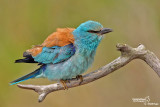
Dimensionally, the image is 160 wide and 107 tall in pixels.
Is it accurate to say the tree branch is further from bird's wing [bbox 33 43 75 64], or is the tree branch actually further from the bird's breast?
bird's wing [bbox 33 43 75 64]

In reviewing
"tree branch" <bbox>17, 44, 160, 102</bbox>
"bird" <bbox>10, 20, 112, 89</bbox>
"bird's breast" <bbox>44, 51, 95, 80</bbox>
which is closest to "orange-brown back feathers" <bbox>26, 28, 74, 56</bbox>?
"bird" <bbox>10, 20, 112, 89</bbox>

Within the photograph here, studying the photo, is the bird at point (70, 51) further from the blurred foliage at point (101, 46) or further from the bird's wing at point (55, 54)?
the blurred foliage at point (101, 46)

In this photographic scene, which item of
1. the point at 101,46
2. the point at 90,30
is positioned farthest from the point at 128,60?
the point at 101,46

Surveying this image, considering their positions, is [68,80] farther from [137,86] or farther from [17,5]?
[17,5]

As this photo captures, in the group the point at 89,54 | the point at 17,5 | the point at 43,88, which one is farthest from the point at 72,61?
the point at 17,5

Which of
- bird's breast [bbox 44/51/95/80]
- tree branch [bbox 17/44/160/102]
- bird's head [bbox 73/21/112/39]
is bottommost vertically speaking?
tree branch [bbox 17/44/160/102]

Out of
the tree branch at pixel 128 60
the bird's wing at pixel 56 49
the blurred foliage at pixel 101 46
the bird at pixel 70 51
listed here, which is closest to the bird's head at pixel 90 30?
the bird at pixel 70 51

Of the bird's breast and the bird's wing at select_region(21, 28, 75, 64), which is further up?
the bird's wing at select_region(21, 28, 75, 64)
